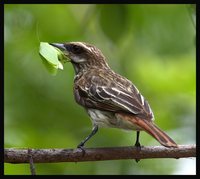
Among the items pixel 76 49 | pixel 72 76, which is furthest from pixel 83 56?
pixel 72 76

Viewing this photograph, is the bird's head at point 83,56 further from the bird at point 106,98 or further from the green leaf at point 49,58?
the green leaf at point 49,58

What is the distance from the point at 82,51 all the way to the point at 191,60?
280cm

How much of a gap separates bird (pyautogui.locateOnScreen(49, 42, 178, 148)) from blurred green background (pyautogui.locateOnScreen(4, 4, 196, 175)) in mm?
384

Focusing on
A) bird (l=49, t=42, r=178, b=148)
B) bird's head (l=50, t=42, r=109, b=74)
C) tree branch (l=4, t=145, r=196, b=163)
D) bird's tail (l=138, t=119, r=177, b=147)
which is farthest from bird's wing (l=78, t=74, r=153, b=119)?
bird's head (l=50, t=42, r=109, b=74)

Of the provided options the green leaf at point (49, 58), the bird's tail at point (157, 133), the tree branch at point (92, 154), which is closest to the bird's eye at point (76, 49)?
the bird's tail at point (157, 133)

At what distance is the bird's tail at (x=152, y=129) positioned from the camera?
227 inches

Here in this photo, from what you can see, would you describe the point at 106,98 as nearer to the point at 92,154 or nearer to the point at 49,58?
the point at 92,154

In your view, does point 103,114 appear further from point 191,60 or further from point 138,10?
point 191,60

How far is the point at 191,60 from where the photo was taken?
1047 centimetres

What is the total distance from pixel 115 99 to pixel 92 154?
86 cm

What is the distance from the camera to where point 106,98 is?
270 inches

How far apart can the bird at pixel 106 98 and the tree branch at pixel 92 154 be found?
127mm

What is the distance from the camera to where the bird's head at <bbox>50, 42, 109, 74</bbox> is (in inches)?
307
